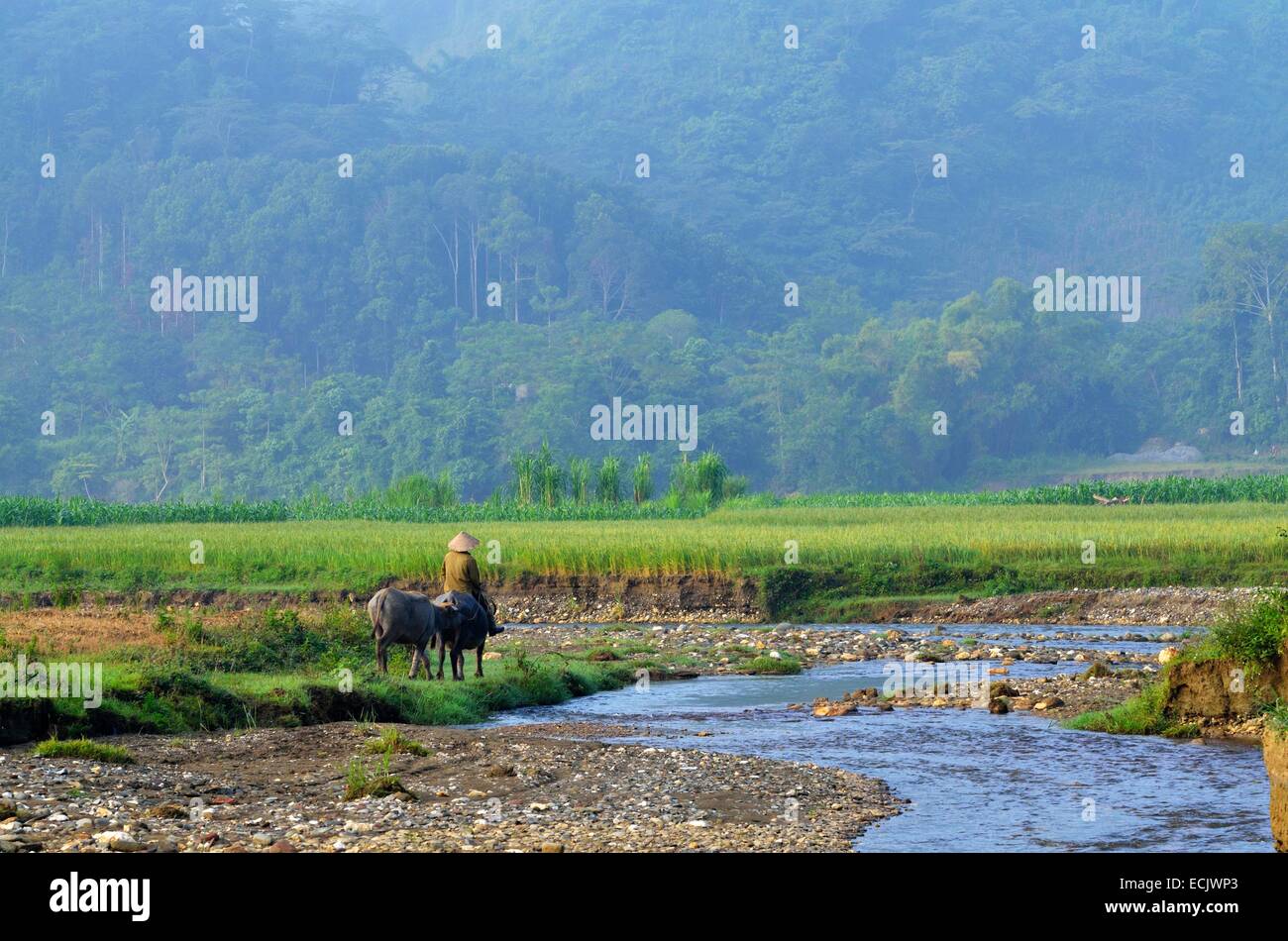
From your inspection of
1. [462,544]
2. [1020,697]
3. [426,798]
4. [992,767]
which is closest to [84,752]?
[426,798]

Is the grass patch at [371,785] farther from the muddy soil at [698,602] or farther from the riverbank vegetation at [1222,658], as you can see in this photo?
the muddy soil at [698,602]

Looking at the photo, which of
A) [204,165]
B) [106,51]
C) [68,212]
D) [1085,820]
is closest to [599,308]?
[204,165]

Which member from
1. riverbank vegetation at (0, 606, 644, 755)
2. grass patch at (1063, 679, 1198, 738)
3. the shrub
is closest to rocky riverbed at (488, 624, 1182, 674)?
riverbank vegetation at (0, 606, 644, 755)

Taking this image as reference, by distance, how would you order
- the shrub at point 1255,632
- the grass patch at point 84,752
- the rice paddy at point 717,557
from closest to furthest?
the grass patch at point 84,752, the shrub at point 1255,632, the rice paddy at point 717,557

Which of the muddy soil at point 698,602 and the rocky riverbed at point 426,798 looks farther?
the muddy soil at point 698,602

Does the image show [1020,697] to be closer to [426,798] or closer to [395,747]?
[395,747]

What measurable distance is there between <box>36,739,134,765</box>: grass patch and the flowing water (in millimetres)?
5020

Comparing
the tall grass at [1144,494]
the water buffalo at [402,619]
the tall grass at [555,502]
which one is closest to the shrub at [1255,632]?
the water buffalo at [402,619]

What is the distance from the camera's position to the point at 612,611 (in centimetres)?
3117

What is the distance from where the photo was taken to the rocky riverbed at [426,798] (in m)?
11.2

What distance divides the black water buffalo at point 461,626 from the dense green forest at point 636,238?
211ft

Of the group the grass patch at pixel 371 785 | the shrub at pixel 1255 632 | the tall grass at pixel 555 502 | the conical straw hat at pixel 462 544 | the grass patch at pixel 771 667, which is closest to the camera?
the grass patch at pixel 371 785

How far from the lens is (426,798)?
1296cm
